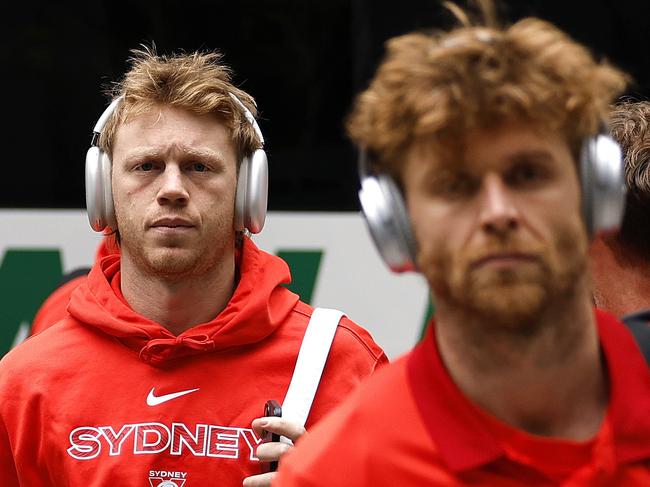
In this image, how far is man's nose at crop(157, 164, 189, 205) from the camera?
10.8 feet

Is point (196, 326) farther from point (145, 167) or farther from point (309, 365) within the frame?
point (145, 167)

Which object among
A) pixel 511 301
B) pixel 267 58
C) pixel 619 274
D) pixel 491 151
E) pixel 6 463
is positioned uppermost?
pixel 491 151

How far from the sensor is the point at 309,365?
3.21m

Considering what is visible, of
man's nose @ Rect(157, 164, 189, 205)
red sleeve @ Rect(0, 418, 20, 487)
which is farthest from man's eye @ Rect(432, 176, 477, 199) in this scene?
red sleeve @ Rect(0, 418, 20, 487)

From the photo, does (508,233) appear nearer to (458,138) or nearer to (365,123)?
(458,138)

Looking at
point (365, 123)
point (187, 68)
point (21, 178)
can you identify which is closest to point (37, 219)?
point (21, 178)

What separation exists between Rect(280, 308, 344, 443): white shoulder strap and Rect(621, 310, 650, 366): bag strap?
3.07 feet

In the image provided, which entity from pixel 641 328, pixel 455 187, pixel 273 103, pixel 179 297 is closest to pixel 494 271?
pixel 455 187

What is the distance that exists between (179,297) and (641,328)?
1.37 m

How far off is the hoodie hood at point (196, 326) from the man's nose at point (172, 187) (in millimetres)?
283

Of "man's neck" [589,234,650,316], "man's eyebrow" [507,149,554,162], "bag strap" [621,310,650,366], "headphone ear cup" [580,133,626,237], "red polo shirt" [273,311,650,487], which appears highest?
"man's eyebrow" [507,149,554,162]

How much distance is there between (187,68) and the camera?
351cm

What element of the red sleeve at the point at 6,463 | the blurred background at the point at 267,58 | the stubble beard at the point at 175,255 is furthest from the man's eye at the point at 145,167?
the blurred background at the point at 267,58

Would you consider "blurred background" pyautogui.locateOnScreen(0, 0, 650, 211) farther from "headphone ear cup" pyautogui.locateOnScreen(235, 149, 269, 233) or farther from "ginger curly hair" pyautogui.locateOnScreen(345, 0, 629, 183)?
"ginger curly hair" pyautogui.locateOnScreen(345, 0, 629, 183)
